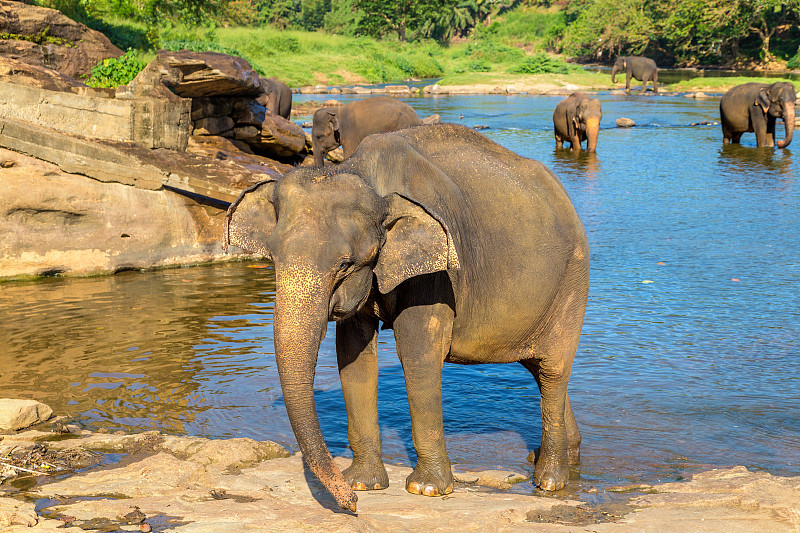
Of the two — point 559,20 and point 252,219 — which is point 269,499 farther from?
point 559,20

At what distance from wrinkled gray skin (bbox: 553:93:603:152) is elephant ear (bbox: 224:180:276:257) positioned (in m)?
20.1

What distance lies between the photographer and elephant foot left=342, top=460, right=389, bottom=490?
4.97 m

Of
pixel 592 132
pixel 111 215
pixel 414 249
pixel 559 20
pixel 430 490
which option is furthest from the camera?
pixel 559 20

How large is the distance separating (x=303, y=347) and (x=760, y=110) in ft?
74.2

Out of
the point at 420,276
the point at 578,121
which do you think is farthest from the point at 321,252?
the point at 578,121

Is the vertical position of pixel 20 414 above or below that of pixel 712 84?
below

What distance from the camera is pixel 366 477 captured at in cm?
498

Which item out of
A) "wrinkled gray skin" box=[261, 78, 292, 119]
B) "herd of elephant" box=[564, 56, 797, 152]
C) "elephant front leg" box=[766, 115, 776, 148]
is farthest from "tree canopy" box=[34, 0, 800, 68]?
"elephant front leg" box=[766, 115, 776, 148]

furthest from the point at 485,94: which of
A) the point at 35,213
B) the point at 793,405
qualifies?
the point at 793,405

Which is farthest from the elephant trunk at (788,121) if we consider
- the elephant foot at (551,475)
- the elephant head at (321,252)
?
the elephant head at (321,252)

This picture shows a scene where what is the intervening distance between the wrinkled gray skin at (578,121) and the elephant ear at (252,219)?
66.0ft

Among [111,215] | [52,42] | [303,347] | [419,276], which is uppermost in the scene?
[52,42]

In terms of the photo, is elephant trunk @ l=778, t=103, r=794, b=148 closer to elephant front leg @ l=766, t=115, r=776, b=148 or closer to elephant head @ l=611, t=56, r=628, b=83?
elephant front leg @ l=766, t=115, r=776, b=148

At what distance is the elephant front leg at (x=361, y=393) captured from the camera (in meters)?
4.80
